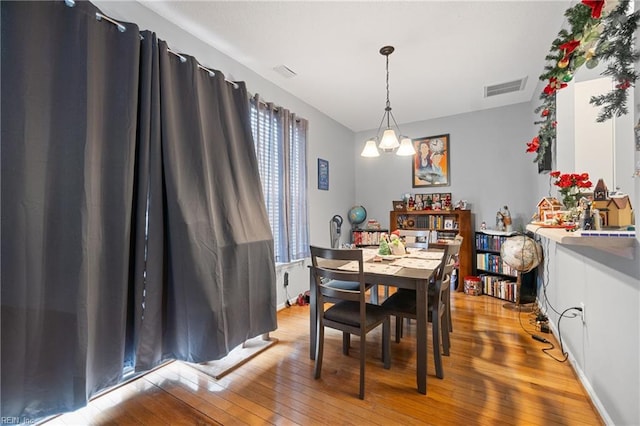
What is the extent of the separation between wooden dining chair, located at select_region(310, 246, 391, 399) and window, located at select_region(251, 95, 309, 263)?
1.29 meters

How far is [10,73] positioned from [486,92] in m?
4.24

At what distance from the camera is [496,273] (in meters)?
3.74

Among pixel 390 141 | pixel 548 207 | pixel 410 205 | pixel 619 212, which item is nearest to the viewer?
pixel 619 212

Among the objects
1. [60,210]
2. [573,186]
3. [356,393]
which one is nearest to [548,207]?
[573,186]

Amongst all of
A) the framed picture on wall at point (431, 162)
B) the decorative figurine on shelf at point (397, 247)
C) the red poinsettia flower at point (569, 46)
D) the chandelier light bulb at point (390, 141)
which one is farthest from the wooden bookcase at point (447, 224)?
the red poinsettia flower at point (569, 46)

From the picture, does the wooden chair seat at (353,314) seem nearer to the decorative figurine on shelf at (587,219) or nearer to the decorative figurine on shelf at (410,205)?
the decorative figurine on shelf at (587,219)

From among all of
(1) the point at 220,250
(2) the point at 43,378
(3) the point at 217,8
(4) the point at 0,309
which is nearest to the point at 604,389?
(1) the point at 220,250

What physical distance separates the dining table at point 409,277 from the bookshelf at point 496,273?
5.70ft

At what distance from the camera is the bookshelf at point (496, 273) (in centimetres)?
343

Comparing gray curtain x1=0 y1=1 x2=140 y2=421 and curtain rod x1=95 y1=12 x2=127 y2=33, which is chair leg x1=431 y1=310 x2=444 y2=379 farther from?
curtain rod x1=95 y1=12 x2=127 y2=33

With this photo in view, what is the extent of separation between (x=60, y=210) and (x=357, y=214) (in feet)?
12.9

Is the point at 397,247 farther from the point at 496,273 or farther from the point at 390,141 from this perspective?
the point at 496,273

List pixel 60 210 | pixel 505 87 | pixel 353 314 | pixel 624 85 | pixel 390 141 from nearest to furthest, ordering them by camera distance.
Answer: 1. pixel 624 85
2. pixel 60 210
3. pixel 353 314
4. pixel 390 141
5. pixel 505 87

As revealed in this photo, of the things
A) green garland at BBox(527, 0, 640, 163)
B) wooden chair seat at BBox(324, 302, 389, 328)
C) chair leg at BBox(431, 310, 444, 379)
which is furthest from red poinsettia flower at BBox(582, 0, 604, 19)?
wooden chair seat at BBox(324, 302, 389, 328)
